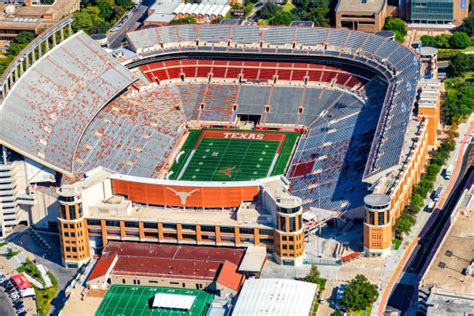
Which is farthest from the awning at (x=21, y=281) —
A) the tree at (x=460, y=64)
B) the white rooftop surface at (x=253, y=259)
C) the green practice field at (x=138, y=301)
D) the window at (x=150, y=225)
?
the tree at (x=460, y=64)

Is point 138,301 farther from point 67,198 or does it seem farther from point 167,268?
point 67,198

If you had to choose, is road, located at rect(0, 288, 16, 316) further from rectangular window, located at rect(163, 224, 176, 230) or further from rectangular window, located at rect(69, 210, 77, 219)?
rectangular window, located at rect(163, 224, 176, 230)

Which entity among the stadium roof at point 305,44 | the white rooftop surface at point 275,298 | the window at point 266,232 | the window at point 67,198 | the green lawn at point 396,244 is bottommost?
the green lawn at point 396,244

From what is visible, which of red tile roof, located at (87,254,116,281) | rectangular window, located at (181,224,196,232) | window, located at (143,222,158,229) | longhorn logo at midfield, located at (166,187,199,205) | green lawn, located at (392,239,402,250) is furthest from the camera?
longhorn logo at midfield, located at (166,187,199,205)

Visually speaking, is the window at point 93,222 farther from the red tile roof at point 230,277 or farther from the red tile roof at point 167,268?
the red tile roof at point 230,277

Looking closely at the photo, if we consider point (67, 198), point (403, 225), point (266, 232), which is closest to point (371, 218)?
point (403, 225)

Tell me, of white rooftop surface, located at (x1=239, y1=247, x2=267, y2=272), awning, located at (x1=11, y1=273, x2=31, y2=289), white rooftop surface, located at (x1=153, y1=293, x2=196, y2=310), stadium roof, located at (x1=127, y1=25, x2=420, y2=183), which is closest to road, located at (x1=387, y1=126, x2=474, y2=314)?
white rooftop surface, located at (x1=239, y1=247, x2=267, y2=272)
